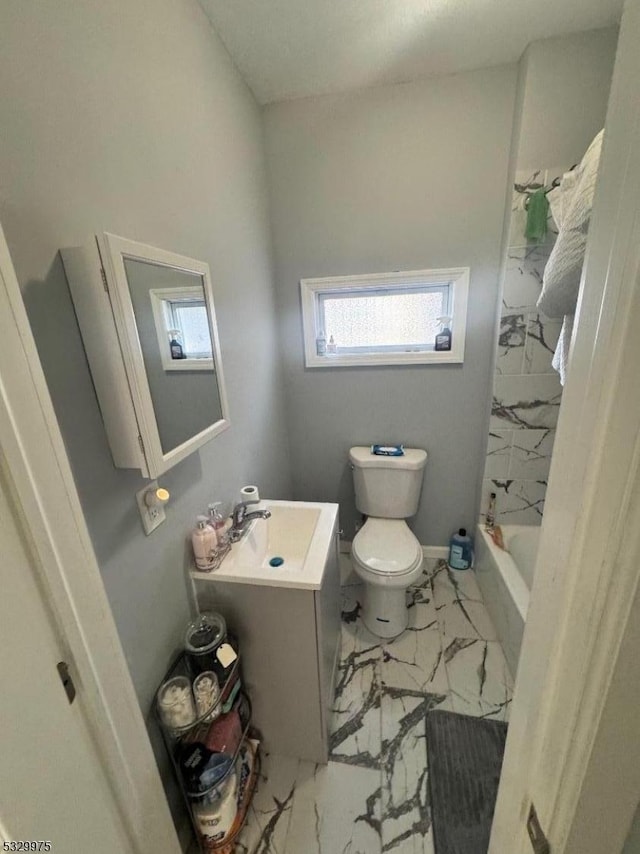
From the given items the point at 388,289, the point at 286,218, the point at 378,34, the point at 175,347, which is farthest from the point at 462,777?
the point at 378,34

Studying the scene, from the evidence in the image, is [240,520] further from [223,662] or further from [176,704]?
[176,704]

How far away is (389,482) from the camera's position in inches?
78.0

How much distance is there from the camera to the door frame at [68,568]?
516 mm

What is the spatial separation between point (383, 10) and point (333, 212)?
690 millimetres

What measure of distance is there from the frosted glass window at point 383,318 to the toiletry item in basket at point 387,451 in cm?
57

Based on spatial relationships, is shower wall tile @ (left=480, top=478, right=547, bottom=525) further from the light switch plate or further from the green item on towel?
the light switch plate

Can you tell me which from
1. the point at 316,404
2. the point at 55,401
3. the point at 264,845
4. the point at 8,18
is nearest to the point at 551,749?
the point at 55,401

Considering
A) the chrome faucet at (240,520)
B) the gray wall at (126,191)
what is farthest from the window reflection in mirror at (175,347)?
the chrome faucet at (240,520)

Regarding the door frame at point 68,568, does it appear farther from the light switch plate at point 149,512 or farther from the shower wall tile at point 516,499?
the shower wall tile at point 516,499

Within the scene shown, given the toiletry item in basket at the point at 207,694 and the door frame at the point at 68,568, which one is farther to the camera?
the toiletry item in basket at the point at 207,694

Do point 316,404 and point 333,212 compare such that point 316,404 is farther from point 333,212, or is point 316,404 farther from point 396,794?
point 396,794

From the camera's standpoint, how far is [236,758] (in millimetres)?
1099

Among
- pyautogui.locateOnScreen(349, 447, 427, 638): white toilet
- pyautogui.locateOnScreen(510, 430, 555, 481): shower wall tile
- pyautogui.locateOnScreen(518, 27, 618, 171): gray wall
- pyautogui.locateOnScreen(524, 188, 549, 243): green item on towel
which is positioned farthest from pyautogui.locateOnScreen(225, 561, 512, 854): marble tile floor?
pyautogui.locateOnScreen(518, 27, 618, 171): gray wall

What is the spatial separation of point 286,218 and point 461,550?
2.19 meters
